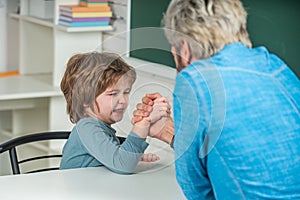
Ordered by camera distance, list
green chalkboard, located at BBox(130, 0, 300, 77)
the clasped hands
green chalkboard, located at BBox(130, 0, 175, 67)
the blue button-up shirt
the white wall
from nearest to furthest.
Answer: the blue button-up shirt
green chalkboard, located at BBox(130, 0, 175, 67)
the clasped hands
green chalkboard, located at BBox(130, 0, 300, 77)
the white wall

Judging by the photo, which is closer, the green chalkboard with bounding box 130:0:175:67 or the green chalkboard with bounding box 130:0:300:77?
the green chalkboard with bounding box 130:0:175:67

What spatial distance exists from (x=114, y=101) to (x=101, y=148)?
152 millimetres

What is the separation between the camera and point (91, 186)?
2.08 meters

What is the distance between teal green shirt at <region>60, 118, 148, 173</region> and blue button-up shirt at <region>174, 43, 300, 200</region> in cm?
56

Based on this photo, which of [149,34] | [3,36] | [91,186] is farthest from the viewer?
[3,36]

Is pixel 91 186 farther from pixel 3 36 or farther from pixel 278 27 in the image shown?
pixel 3 36

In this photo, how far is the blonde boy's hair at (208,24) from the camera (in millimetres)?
1616

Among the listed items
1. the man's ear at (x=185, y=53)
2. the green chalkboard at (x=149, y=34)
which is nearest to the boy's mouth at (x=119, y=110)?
the green chalkboard at (x=149, y=34)

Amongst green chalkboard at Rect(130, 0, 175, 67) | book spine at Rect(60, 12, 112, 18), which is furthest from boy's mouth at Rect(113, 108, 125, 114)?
book spine at Rect(60, 12, 112, 18)

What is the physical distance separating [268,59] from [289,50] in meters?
0.85

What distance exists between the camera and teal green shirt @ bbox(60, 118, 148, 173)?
7.23 ft

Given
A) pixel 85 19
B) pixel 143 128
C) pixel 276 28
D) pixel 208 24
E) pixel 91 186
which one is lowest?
pixel 91 186

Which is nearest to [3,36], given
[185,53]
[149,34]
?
[149,34]

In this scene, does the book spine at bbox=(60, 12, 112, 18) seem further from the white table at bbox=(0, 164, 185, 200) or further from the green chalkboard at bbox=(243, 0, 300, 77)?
the white table at bbox=(0, 164, 185, 200)
